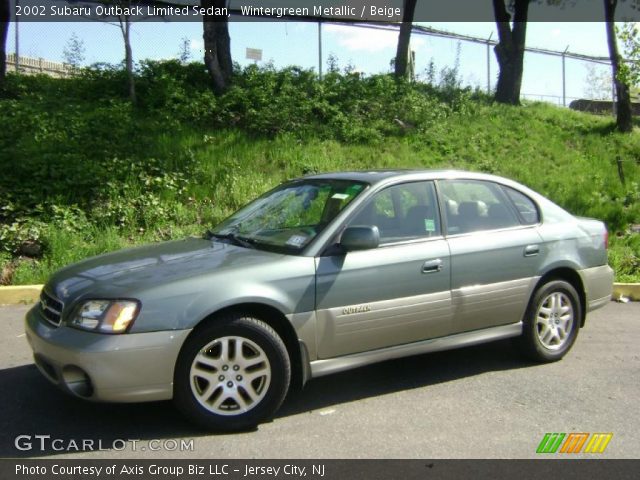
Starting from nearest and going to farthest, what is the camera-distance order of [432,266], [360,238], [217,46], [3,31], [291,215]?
[360,238]
[432,266]
[291,215]
[3,31]
[217,46]

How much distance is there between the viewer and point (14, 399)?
4.41 m

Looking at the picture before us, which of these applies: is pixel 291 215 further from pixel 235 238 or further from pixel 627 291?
pixel 627 291

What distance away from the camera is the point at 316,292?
4188mm

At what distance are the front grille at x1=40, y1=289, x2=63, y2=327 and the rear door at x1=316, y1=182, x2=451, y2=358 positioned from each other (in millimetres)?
1577

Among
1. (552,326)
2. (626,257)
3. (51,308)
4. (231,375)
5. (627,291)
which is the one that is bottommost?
(627,291)

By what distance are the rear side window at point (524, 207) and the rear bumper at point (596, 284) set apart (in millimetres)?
607

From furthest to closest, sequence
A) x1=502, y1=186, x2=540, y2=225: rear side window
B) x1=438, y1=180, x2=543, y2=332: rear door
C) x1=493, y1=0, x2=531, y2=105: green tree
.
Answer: x1=493, y1=0, x2=531, y2=105: green tree → x1=502, y1=186, x2=540, y2=225: rear side window → x1=438, y1=180, x2=543, y2=332: rear door

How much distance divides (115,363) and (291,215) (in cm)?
184

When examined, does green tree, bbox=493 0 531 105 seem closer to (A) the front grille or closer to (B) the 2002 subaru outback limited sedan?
(B) the 2002 subaru outback limited sedan

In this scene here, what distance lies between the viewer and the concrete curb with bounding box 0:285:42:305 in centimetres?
710

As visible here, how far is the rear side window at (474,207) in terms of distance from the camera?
501 centimetres

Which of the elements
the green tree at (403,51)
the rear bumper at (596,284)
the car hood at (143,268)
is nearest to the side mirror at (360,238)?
the car hood at (143,268)

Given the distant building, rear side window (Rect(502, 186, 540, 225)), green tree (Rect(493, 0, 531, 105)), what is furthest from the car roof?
green tree (Rect(493, 0, 531, 105))

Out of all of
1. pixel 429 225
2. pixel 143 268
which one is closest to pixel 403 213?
pixel 429 225
